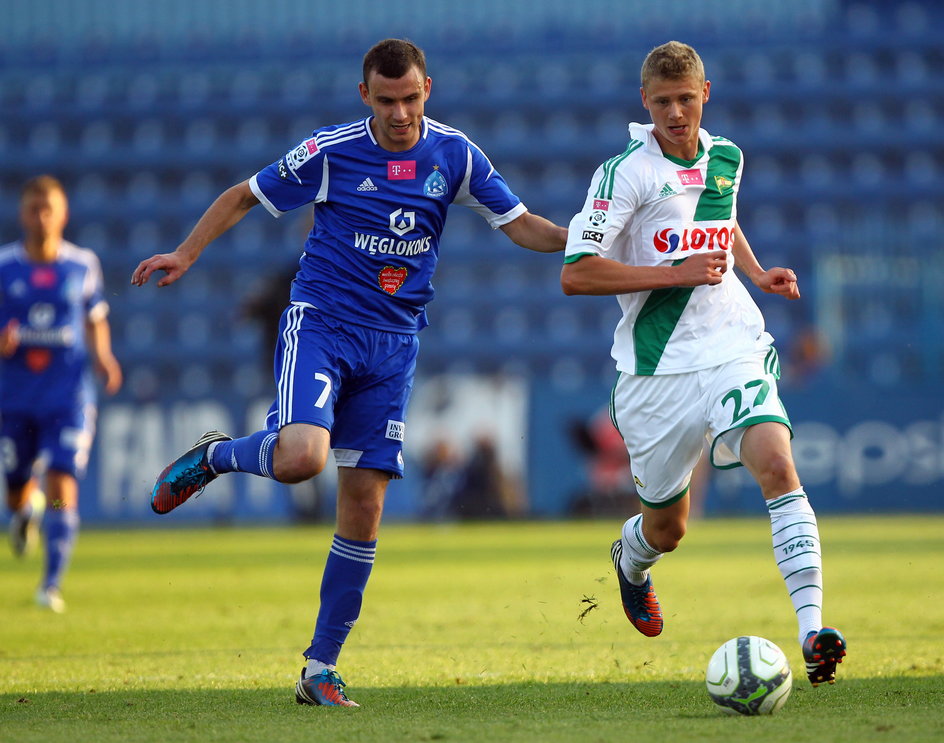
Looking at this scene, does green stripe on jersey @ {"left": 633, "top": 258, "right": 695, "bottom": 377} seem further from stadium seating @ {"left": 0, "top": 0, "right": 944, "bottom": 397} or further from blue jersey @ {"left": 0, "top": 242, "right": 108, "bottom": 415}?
stadium seating @ {"left": 0, "top": 0, "right": 944, "bottom": 397}

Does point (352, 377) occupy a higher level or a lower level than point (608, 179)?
lower

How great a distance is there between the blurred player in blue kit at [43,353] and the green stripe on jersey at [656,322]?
4.99 m

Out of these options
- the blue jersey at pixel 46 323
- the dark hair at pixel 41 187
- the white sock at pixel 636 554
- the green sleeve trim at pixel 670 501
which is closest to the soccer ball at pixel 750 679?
the green sleeve trim at pixel 670 501

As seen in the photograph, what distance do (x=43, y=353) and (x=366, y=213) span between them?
16.3ft

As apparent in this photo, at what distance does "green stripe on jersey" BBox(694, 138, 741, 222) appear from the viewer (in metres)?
5.29

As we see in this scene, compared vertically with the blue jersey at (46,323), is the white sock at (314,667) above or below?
below

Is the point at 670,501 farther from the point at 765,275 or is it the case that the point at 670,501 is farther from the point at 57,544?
the point at 57,544

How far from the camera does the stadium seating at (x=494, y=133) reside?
1164 inches

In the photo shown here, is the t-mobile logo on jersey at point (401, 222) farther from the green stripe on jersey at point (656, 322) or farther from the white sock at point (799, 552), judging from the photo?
the white sock at point (799, 552)

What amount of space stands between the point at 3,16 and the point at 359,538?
35.1 meters

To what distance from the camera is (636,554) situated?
5.95 m

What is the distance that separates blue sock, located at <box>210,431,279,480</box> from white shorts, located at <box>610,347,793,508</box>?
4.70 ft

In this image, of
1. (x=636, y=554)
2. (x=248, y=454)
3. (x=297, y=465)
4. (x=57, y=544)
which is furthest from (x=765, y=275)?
(x=57, y=544)

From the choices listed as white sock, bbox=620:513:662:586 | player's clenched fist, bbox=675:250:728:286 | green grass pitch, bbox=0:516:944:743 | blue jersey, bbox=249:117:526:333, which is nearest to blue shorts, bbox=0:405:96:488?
green grass pitch, bbox=0:516:944:743
